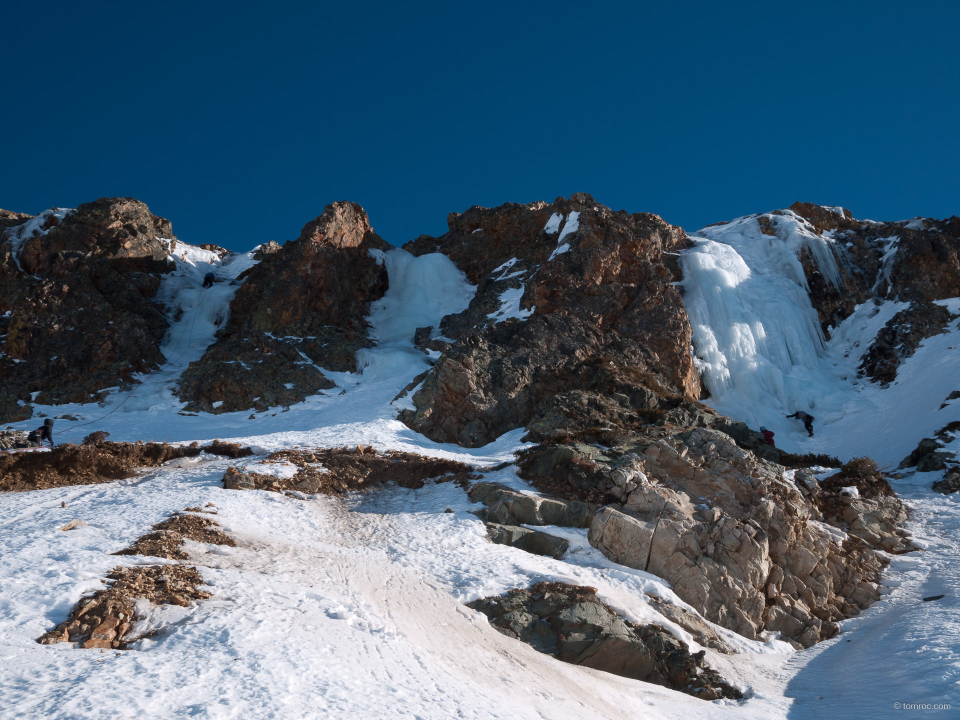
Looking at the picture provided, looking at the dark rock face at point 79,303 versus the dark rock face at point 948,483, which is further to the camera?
the dark rock face at point 79,303

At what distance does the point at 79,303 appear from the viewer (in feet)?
94.8

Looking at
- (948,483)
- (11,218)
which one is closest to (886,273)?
(948,483)

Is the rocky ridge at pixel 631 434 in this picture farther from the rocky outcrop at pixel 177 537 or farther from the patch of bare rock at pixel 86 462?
the patch of bare rock at pixel 86 462

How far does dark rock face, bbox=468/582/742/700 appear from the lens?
9.77 meters

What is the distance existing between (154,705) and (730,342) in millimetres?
28343

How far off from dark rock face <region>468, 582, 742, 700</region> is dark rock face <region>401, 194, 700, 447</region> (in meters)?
11.4

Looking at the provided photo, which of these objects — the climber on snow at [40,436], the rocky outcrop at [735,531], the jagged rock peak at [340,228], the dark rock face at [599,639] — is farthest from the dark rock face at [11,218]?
the dark rock face at [599,639]

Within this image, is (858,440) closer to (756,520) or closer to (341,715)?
(756,520)

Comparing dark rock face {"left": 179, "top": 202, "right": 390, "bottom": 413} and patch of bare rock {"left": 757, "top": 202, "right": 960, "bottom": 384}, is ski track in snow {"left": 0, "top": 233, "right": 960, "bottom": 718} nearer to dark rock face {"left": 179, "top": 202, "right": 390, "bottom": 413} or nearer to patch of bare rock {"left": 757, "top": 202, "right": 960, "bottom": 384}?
dark rock face {"left": 179, "top": 202, "right": 390, "bottom": 413}

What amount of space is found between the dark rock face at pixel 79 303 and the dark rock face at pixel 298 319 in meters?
3.47

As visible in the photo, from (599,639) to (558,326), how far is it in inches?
Answer: 702

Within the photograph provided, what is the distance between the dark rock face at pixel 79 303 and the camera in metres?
25.5

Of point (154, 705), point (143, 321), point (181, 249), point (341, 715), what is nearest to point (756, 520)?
point (341, 715)

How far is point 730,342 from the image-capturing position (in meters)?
29.8
